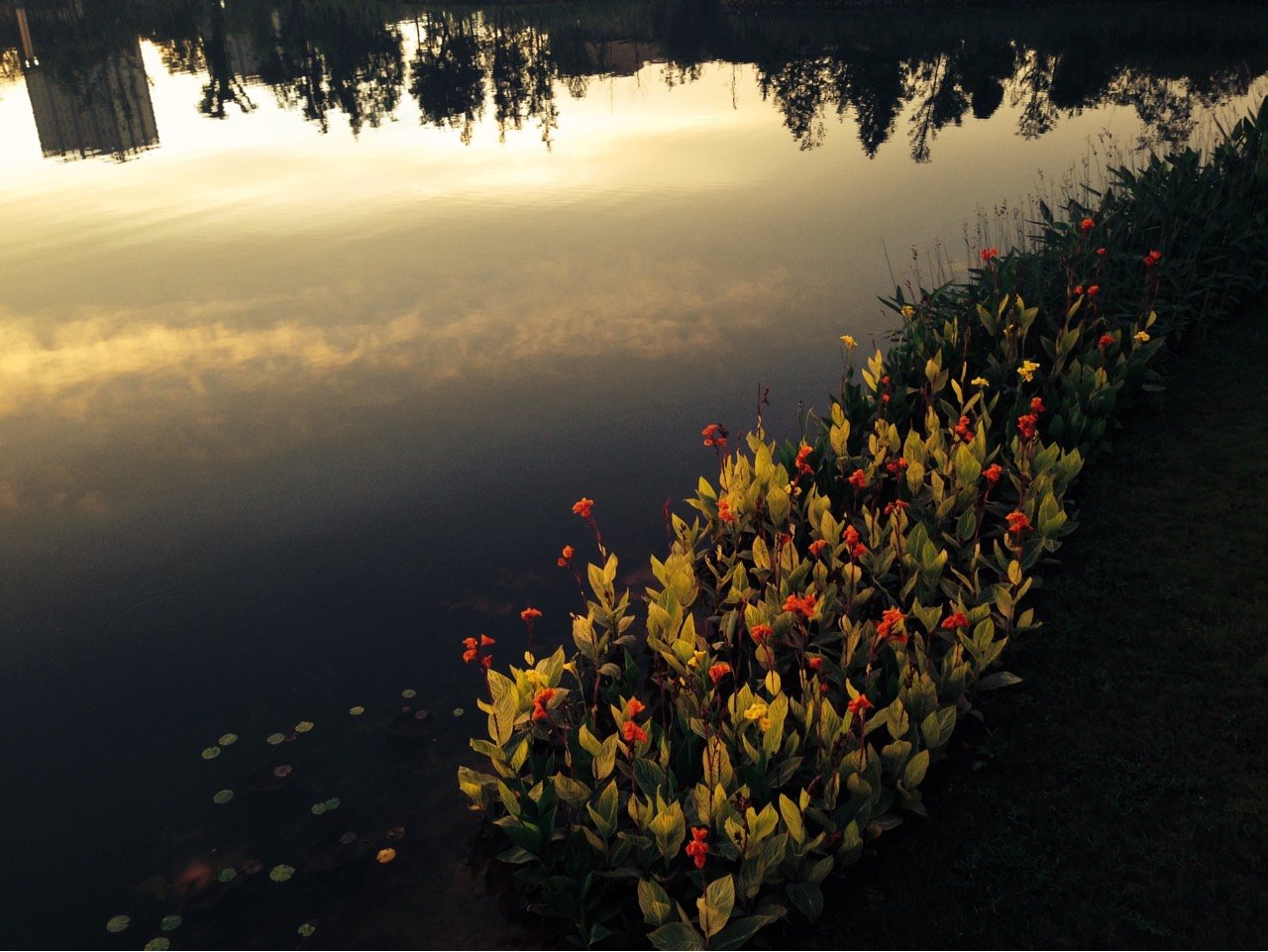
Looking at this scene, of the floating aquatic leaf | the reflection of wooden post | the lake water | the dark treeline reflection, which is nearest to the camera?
the floating aquatic leaf

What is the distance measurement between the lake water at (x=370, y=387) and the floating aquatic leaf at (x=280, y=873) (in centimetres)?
6

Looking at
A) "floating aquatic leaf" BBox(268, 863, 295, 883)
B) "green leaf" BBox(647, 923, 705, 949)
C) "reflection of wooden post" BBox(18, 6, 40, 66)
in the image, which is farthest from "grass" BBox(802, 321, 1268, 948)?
"reflection of wooden post" BBox(18, 6, 40, 66)

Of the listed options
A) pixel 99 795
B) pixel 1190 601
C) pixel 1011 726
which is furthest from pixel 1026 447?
pixel 99 795

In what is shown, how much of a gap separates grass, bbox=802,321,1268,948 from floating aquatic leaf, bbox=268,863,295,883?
8.47ft

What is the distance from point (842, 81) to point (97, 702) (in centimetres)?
2396

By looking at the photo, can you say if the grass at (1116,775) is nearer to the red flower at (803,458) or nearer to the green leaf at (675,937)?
the green leaf at (675,937)

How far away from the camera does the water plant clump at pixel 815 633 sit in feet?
14.3

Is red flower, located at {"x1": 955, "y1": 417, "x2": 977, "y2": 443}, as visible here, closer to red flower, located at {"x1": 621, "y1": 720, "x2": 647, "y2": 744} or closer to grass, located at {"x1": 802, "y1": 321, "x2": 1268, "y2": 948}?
grass, located at {"x1": 802, "y1": 321, "x2": 1268, "y2": 948}

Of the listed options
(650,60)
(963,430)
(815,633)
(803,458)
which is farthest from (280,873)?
(650,60)

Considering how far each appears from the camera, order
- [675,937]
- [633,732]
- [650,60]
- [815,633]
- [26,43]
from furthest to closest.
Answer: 1. [26,43]
2. [650,60]
3. [815,633]
4. [633,732]
5. [675,937]

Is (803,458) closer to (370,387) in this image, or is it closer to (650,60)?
(370,387)

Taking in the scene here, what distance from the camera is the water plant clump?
435 centimetres

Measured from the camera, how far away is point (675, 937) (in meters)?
3.99

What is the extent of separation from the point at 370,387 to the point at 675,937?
22.7 feet
